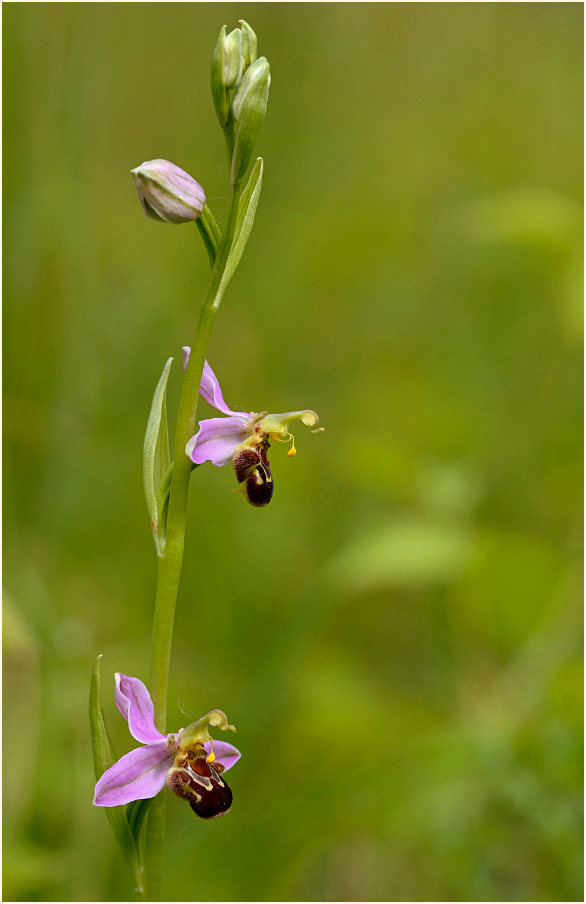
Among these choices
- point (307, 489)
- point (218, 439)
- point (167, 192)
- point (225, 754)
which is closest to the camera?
point (167, 192)

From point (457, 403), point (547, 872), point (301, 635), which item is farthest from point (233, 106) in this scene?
point (457, 403)

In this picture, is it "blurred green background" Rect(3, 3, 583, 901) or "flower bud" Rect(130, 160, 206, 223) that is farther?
"blurred green background" Rect(3, 3, 583, 901)

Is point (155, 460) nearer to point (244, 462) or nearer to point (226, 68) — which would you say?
point (244, 462)

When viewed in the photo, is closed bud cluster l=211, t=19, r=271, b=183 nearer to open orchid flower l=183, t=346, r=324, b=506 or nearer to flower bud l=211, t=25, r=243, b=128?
flower bud l=211, t=25, r=243, b=128

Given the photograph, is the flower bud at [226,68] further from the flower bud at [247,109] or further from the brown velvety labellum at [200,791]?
the brown velvety labellum at [200,791]

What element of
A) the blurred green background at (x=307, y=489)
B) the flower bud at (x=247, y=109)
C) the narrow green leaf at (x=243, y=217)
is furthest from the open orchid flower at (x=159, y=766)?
the flower bud at (x=247, y=109)

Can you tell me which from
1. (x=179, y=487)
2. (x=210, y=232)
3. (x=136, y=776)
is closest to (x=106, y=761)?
(x=136, y=776)

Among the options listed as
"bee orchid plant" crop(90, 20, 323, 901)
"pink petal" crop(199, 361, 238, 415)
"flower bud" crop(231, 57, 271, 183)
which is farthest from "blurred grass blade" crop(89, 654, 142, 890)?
"flower bud" crop(231, 57, 271, 183)
